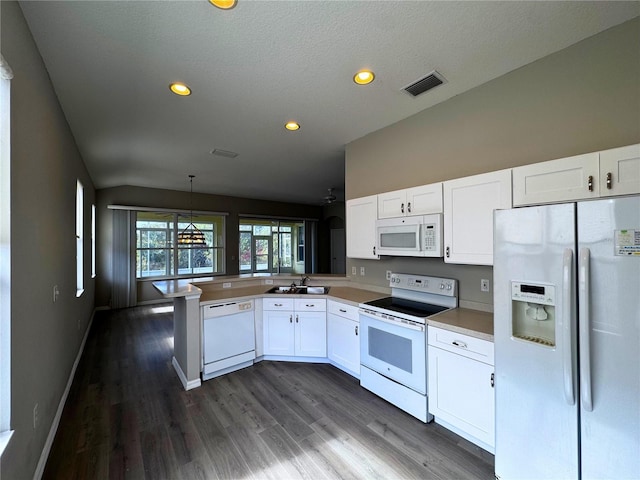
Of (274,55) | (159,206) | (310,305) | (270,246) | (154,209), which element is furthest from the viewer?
(270,246)

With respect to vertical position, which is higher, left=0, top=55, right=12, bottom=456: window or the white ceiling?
the white ceiling

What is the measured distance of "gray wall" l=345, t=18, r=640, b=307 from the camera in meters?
1.75

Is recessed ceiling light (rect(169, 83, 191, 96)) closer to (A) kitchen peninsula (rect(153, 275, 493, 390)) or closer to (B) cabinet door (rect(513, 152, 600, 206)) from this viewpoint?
(A) kitchen peninsula (rect(153, 275, 493, 390))

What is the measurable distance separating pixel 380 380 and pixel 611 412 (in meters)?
1.66

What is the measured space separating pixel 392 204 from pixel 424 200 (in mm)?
393

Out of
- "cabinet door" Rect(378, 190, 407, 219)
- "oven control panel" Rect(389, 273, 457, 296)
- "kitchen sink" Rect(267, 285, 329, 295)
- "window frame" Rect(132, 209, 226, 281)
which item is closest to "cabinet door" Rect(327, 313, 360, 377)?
"kitchen sink" Rect(267, 285, 329, 295)

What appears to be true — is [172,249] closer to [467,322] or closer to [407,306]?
[407,306]

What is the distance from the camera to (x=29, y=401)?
5.33 ft

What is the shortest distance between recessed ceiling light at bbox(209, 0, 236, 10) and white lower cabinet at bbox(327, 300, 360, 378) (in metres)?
2.70

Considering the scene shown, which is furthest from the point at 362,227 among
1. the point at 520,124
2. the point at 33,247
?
the point at 33,247

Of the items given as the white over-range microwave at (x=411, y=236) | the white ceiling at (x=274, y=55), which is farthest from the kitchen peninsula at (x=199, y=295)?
the white ceiling at (x=274, y=55)

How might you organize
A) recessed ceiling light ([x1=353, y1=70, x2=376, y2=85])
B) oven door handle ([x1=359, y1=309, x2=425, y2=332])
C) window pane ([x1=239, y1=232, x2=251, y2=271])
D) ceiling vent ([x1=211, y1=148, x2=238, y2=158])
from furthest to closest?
window pane ([x1=239, y1=232, x2=251, y2=271]) < ceiling vent ([x1=211, y1=148, x2=238, y2=158]) < oven door handle ([x1=359, y1=309, x2=425, y2=332]) < recessed ceiling light ([x1=353, y1=70, x2=376, y2=85])

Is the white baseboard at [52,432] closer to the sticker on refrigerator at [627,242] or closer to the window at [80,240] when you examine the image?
the window at [80,240]

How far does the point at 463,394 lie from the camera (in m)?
2.04
